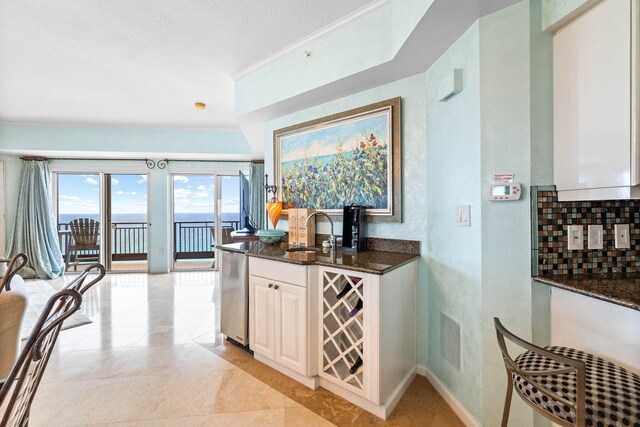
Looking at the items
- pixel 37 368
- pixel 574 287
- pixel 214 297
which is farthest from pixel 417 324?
pixel 214 297

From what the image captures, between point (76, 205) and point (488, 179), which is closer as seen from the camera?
point (488, 179)

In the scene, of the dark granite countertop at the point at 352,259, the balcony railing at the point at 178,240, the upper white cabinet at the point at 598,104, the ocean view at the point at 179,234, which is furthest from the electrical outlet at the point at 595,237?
the balcony railing at the point at 178,240

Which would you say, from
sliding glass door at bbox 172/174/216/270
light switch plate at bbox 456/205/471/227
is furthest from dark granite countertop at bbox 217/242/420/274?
sliding glass door at bbox 172/174/216/270

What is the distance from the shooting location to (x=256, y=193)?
562 cm

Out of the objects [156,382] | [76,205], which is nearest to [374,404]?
[156,382]

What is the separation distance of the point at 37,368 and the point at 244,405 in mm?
1258

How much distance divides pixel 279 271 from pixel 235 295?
2.21 ft

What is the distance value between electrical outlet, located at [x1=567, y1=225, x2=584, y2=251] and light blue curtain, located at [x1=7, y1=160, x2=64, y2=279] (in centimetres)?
708

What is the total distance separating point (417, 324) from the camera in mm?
2072

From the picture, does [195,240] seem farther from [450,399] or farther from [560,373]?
[560,373]

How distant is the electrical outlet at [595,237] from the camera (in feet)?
4.59

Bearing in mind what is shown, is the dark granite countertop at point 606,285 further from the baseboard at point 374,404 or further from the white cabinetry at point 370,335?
the baseboard at point 374,404

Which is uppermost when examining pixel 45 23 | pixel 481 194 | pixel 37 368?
pixel 45 23

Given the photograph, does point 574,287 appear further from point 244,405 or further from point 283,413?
point 244,405
